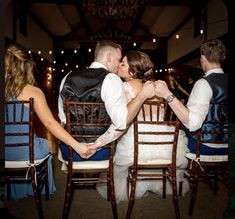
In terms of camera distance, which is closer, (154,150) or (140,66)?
(154,150)

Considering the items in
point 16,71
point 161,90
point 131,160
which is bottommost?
point 131,160

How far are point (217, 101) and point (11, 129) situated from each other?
5.76ft

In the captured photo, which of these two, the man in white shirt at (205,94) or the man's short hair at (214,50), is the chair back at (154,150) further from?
the man's short hair at (214,50)

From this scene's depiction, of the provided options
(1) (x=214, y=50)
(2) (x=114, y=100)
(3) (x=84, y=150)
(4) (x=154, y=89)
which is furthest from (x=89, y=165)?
(1) (x=214, y=50)

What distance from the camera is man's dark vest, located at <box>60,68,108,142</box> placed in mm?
2305

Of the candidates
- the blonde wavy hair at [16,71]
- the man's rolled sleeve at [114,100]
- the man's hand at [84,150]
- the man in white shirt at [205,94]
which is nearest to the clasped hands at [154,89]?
the man in white shirt at [205,94]

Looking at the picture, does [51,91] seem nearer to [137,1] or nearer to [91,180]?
[137,1]

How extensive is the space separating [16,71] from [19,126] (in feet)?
1.47

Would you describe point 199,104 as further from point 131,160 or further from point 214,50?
point 131,160

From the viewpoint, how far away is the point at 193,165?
2.51 m

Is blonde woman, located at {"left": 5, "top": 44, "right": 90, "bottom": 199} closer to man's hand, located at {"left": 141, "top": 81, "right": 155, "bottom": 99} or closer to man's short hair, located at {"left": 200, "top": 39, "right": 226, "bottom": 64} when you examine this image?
man's hand, located at {"left": 141, "top": 81, "right": 155, "bottom": 99}

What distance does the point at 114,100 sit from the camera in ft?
7.04

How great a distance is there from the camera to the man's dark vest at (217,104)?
2.39 m

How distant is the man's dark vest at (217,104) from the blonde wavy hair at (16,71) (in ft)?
4.93
